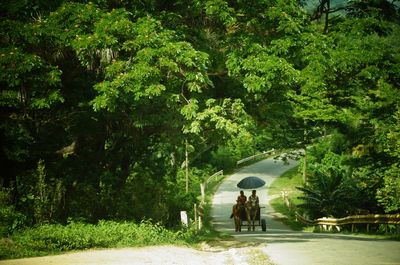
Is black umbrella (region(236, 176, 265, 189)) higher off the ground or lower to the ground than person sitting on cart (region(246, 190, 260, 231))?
higher

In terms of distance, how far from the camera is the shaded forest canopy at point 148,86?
11.6 m

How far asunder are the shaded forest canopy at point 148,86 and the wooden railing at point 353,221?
6.16 ft

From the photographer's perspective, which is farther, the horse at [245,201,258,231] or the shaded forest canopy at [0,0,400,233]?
the horse at [245,201,258,231]

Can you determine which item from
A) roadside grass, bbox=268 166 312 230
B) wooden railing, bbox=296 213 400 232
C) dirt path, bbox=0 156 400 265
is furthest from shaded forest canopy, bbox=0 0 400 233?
roadside grass, bbox=268 166 312 230

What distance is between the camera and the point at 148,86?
37.6ft

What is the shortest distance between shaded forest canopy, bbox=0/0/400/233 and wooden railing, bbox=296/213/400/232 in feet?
6.16

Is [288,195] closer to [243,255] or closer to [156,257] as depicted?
[243,255]

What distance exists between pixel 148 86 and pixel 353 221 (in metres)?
14.0

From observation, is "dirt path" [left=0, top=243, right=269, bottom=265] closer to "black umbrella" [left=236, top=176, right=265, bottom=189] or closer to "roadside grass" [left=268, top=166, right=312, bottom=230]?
"black umbrella" [left=236, top=176, right=265, bottom=189]

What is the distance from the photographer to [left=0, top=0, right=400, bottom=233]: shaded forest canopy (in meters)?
11.6

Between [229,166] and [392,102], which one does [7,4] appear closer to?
[392,102]

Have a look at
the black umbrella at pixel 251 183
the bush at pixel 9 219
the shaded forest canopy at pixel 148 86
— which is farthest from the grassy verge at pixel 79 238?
the black umbrella at pixel 251 183

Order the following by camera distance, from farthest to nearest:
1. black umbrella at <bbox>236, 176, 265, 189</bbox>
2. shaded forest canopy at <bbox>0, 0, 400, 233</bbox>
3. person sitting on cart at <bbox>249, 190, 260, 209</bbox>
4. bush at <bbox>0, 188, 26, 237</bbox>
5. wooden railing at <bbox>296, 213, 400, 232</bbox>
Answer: black umbrella at <bbox>236, 176, 265, 189</bbox>
person sitting on cart at <bbox>249, 190, 260, 209</bbox>
wooden railing at <bbox>296, 213, 400, 232</bbox>
shaded forest canopy at <bbox>0, 0, 400, 233</bbox>
bush at <bbox>0, 188, 26, 237</bbox>

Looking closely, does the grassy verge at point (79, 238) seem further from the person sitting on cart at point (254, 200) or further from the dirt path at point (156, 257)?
the person sitting on cart at point (254, 200)
